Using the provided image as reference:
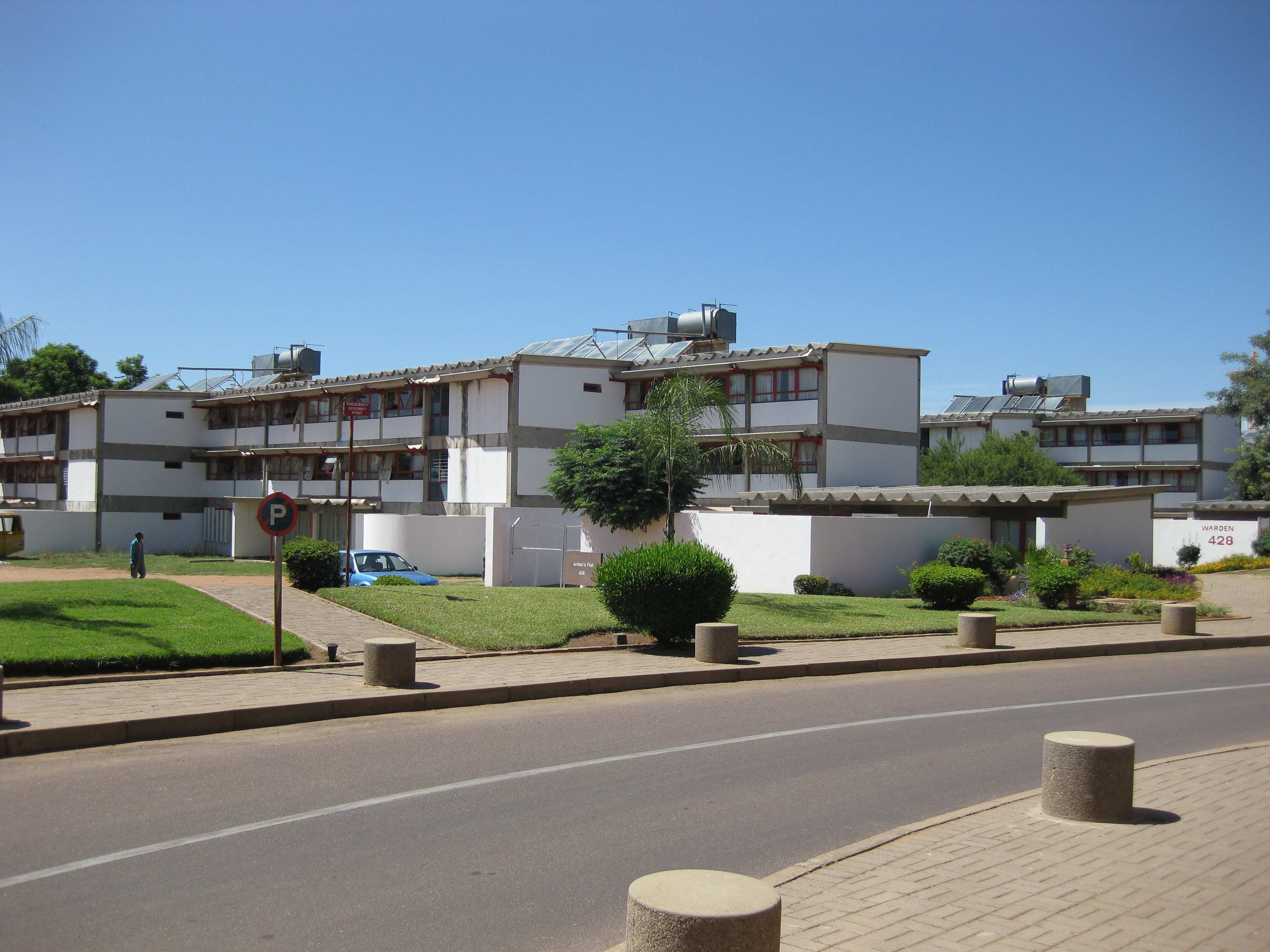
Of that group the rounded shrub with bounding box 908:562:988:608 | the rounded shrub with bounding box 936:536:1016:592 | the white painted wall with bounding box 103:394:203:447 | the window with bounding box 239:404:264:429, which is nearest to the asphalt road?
the rounded shrub with bounding box 908:562:988:608

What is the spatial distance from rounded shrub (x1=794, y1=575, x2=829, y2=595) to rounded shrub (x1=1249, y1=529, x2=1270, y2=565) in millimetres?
27268

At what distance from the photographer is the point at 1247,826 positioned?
6.98 m

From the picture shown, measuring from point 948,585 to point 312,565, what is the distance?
45.4 feet

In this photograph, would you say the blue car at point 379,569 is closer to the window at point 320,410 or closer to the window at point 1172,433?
the window at point 320,410

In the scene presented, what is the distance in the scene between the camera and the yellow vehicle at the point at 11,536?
46562mm

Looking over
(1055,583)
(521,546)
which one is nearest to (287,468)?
(521,546)

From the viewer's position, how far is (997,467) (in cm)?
5262

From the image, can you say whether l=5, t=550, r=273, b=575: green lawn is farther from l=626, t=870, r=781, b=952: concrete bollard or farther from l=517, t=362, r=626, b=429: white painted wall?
l=626, t=870, r=781, b=952: concrete bollard

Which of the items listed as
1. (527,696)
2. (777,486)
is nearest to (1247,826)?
(527,696)

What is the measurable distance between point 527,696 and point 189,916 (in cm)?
747

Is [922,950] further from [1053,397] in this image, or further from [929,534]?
[1053,397]

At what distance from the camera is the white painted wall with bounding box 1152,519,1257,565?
4678 cm

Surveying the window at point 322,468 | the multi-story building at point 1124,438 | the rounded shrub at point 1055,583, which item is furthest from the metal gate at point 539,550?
the multi-story building at point 1124,438

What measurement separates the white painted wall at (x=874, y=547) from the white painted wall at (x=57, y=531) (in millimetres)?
38844
